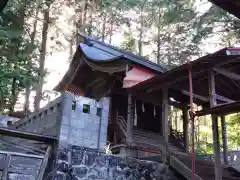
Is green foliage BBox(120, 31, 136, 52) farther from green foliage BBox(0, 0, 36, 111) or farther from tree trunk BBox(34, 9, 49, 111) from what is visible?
green foliage BBox(0, 0, 36, 111)

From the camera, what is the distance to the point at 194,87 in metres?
12.2

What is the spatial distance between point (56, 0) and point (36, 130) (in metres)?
12.0

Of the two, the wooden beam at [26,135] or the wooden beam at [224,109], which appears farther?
the wooden beam at [224,109]

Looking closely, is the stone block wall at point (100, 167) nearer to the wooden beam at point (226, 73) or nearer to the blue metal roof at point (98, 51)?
the wooden beam at point (226, 73)

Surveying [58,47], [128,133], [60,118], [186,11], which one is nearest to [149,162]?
[128,133]

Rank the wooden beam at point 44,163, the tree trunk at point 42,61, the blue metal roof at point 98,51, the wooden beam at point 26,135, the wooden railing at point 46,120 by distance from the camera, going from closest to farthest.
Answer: the wooden beam at point 26,135 → the wooden beam at point 44,163 → the wooden railing at point 46,120 → the blue metal roof at point 98,51 → the tree trunk at point 42,61

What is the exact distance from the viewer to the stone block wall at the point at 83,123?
797cm

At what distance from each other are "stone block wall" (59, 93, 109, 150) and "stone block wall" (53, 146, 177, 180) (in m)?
0.21

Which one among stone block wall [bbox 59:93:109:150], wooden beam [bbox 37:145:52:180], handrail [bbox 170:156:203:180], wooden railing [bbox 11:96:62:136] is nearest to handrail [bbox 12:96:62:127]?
wooden railing [bbox 11:96:62:136]

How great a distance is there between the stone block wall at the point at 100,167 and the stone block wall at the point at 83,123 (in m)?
→ 0.21

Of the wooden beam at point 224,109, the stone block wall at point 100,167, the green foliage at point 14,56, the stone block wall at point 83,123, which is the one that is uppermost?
the green foliage at point 14,56

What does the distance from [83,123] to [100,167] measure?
1.26 metres

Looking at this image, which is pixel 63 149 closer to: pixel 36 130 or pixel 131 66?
pixel 36 130

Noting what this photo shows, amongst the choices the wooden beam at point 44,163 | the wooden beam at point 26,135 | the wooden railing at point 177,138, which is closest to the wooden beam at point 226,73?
the wooden beam at point 26,135
